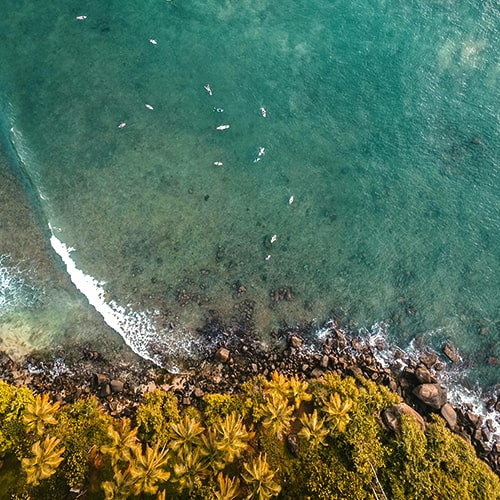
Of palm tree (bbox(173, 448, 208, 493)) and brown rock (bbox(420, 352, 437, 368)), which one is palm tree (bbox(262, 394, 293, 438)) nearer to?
palm tree (bbox(173, 448, 208, 493))

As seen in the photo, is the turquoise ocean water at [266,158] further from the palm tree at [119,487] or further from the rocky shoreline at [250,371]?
the palm tree at [119,487]

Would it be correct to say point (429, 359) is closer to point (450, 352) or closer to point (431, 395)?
point (450, 352)

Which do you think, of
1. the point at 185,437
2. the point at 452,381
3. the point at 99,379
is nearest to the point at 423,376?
the point at 452,381

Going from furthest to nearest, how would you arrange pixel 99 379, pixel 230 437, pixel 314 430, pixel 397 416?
pixel 99 379
pixel 397 416
pixel 314 430
pixel 230 437

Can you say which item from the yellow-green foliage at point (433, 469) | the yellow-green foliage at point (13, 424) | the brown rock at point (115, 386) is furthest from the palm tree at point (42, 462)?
the yellow-green foliage at point (433, 469)

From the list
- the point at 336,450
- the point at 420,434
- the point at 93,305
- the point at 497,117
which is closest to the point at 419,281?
the point at 420,434

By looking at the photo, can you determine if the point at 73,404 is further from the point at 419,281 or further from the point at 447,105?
the point at 447,105
